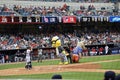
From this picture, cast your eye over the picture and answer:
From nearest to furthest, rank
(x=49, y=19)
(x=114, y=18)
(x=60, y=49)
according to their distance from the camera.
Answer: (x=60, y=49) → (x=49, y=19) → (x=114, y=18)

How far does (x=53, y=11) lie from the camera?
42094 mm

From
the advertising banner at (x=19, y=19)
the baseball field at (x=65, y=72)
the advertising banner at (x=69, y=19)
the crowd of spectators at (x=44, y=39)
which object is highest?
the advertising banner at (x=19, y=19)

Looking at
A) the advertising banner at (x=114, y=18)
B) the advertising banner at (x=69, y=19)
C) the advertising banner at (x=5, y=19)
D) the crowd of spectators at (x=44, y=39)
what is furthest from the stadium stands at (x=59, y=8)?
the crowd of spectators at (x=44, y=39)

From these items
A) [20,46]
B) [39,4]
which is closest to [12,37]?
[20,46]

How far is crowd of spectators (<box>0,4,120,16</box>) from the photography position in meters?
38.7

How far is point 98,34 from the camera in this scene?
45.5 meters

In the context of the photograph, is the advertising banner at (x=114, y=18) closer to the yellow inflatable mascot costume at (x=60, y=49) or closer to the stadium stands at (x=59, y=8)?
the stadium stands at (x=59, y=8)

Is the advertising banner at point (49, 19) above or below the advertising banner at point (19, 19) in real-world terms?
below

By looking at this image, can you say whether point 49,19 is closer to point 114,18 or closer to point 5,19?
point 5,19

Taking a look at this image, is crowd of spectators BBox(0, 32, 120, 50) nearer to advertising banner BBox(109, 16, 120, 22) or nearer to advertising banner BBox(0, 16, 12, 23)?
advertising banner BBox(0, 16, 12, 23)

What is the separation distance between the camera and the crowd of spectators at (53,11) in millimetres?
38688

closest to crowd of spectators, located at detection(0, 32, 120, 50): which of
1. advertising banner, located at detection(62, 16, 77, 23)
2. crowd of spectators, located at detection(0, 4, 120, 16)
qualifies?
advertising banner, located at detection(62, 16, 77, 23)

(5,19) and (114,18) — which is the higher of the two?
(5,19)

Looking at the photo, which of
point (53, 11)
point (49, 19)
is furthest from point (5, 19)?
point (53, 11)
